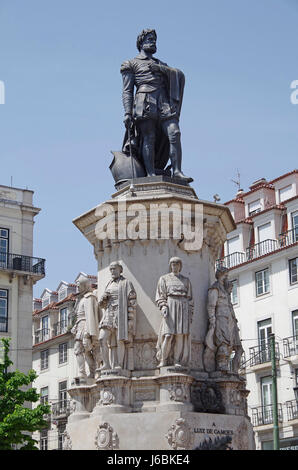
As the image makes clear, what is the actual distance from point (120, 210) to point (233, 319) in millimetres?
2598

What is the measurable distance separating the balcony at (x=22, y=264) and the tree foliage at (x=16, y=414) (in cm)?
1447

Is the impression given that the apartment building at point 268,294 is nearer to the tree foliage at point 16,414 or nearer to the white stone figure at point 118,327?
the tree foliage at point 16,414

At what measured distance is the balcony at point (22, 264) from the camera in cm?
4628

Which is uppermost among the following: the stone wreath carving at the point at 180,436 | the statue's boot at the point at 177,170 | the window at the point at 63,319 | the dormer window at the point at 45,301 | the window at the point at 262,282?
the dormer window at the point at 45,301

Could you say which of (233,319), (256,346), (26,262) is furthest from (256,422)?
(233,319)

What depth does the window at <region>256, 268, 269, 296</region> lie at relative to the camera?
153ft

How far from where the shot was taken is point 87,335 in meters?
15.0

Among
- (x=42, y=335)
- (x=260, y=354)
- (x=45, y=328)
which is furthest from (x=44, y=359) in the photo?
(x=260, y=354)

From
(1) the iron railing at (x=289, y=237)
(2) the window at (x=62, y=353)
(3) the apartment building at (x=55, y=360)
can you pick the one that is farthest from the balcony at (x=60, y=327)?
(1) the iron railing at (x=289, y=237)

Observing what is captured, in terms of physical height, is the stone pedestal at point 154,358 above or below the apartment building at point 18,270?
below

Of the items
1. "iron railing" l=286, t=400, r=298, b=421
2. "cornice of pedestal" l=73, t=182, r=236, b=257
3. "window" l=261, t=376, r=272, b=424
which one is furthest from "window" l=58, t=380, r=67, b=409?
"cornice of pedestal" l=73, t=182, r=236, b=257

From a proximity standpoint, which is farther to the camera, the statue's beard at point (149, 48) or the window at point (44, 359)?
the window at point (44, 359)

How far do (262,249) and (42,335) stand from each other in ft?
64.5

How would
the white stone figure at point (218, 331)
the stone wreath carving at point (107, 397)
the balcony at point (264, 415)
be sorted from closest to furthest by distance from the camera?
the stone wreath carving at point (107, 397)
the white stone figure at point (218, 331)
the balcony at point (264, 415)
